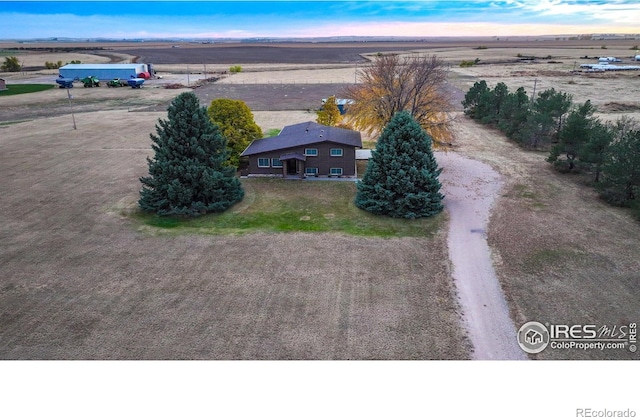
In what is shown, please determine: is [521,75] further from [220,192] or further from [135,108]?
[220,192]

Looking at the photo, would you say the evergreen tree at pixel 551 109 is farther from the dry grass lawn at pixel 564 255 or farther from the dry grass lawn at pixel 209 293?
the dry grass lawn at pixel 209 293

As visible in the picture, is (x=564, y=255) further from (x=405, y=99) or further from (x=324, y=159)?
(x=405, y=99)

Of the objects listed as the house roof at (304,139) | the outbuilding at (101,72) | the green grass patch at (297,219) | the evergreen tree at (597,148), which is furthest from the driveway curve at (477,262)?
the outbuilding at (101,72)

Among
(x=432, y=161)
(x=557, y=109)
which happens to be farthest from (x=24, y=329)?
(x=557, y=109)

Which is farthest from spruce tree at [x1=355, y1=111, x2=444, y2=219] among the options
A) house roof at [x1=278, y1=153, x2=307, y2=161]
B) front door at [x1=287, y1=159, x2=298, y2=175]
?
front door at [x1=287, y1=159, x2=298, y2=175]

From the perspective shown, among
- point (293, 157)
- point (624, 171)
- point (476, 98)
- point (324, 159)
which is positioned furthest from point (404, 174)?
point (476, 98)

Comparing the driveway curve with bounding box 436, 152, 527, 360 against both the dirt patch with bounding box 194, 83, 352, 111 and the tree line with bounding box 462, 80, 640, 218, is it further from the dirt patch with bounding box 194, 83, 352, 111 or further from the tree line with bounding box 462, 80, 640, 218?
the dirt patch with bounding box 194, 83, 352, 111
